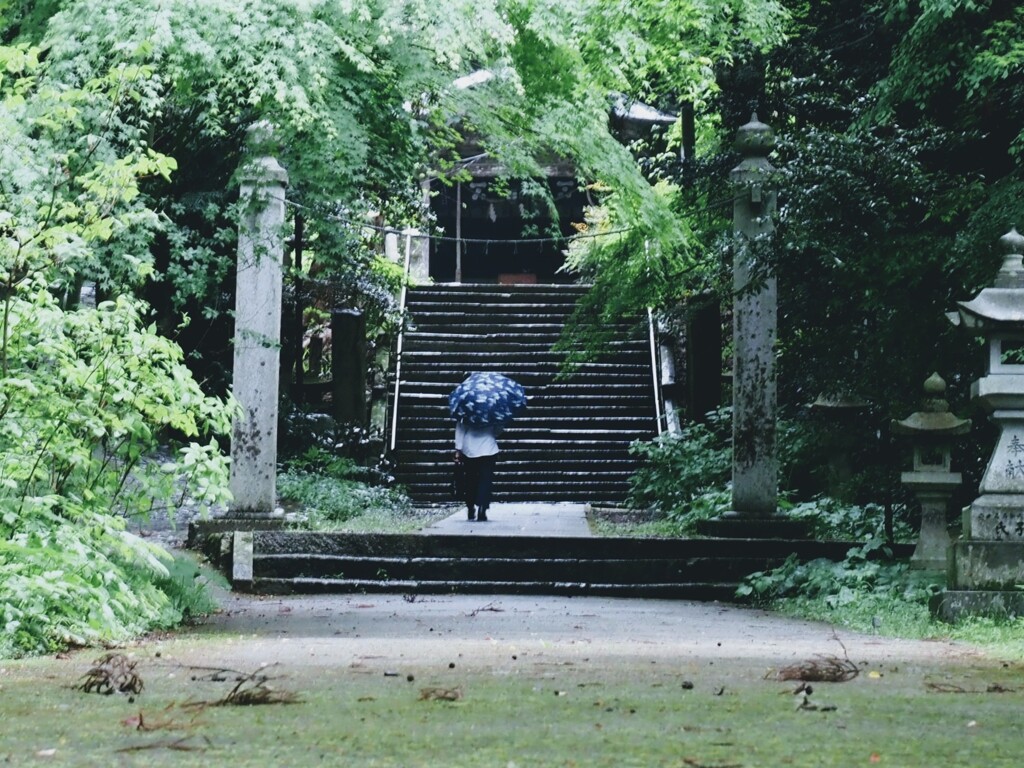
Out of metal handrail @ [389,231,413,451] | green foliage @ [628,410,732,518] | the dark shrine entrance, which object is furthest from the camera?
the dark shrine entrance

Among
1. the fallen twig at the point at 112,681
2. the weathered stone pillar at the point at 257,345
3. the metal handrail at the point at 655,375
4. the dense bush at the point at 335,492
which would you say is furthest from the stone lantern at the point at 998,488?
the metal handrail at the point at 655,375

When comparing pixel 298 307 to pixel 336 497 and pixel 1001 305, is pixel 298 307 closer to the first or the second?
pixel 336 497

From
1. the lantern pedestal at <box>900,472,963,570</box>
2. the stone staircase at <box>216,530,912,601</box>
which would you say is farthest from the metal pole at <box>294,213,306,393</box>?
the lantern pedestal at <box>900,472,963,570</box>

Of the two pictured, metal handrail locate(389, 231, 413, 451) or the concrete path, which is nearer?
the concrete path

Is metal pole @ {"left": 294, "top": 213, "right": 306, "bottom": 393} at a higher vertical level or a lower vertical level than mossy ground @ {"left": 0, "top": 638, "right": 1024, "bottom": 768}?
higher

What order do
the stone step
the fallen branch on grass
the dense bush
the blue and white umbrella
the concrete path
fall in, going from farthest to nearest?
the dense bush → the blue and white umbrella → the concrete path → the stone step → the fallen branch on grass

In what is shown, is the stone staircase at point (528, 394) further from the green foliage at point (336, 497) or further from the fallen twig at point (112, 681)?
the fallen twig at point (112, 681)

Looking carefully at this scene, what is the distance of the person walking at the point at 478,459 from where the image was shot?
14.9m

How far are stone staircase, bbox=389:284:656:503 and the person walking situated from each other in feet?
12.8

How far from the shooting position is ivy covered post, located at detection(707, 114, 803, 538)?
502 inches

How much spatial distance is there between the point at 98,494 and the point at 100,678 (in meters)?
3.19

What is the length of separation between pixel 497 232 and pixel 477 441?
18609 millimetres

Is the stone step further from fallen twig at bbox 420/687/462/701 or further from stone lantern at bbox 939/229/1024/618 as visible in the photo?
fallen twig at bbox 420/687/462/701

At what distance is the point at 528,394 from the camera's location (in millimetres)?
22109
